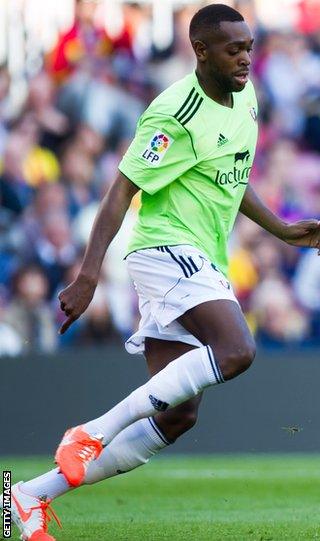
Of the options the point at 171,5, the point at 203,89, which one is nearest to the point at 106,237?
the point at 203,89

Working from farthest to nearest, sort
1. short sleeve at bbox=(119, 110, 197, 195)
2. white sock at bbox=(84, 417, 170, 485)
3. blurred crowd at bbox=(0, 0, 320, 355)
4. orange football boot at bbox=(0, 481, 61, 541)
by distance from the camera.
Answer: blurred crowd at bbox=(0, 0, 320, 355)
white sock at bbox=(84, 417, 170, 485)
short sleeve at bbox=(119, 110, 197, 195)
orange football boot at bbox=(0, 481, 61, 541)

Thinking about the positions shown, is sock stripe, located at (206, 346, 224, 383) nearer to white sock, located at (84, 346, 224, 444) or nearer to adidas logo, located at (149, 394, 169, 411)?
white sock, located at (84, 346, 224, 444)

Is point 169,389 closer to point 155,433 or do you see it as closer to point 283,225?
point 155,433

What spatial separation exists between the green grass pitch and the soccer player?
0.50 metres

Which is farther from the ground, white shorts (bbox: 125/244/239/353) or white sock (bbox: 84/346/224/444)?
white shorts (bbox: 125/244/239/353)

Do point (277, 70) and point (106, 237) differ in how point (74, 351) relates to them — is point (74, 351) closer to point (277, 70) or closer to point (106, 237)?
point (277, 70)

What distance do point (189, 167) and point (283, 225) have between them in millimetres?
845

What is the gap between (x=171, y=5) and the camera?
42.6ft

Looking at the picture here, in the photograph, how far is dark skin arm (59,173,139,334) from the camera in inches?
213

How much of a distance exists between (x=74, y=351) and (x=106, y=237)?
238 inches

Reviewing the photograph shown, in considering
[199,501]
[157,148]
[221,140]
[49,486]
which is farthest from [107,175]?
[49,486]

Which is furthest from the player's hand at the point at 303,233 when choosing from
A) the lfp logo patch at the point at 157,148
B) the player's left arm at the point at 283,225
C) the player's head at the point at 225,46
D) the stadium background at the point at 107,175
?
the stadium background at the point at 107,175

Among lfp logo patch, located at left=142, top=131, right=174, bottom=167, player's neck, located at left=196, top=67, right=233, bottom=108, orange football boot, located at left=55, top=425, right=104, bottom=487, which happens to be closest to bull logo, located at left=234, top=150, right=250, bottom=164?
player's neck, located at left=196, top=67, right=233, bottom=108

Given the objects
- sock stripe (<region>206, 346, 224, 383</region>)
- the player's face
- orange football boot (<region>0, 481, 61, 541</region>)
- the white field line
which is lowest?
the white field line
